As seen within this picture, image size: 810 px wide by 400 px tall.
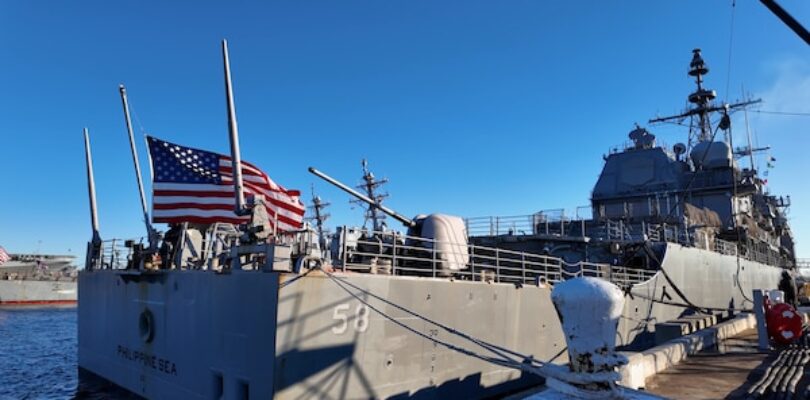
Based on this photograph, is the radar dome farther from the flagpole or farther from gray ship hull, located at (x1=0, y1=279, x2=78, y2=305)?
gray ship hull, located at (x1=0, y1=279, x2=78, y2=305)

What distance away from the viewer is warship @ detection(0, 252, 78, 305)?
48.0 metres

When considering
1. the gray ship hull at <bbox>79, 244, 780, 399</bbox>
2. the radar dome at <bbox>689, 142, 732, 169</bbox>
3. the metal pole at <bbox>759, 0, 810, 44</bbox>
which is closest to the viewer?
the metal pole at <bbox>759, 0, 810, 44</bbox>

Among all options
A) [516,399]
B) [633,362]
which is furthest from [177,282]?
[633,362]

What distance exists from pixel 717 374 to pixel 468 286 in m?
4.20

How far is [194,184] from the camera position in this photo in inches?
407

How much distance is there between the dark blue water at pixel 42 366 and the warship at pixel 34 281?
23107 millimetres

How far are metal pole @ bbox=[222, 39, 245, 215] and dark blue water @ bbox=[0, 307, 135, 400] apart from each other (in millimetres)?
5352

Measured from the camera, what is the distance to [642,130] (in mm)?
27750

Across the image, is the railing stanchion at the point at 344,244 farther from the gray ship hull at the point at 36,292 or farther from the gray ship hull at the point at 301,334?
the gray ship hull at the point at 36,292

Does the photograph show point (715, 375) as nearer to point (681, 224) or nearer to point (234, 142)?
point (234, 142)

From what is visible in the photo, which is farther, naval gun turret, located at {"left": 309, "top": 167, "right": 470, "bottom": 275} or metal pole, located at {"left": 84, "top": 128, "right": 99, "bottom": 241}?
metal pole, located at {"left": 84, "top": 128, "right": 99, "bottom": 241}

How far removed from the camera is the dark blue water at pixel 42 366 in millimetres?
12312

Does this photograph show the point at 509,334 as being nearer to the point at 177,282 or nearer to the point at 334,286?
the point at 334,286

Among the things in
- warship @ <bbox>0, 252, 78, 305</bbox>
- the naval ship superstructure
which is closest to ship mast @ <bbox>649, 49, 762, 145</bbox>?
the naval ship superstructure
